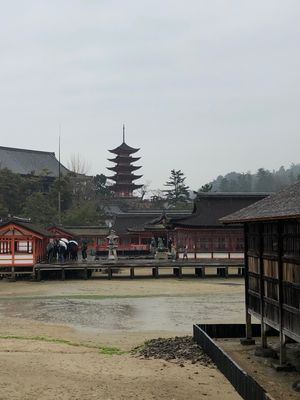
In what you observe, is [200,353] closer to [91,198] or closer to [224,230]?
[224,230]

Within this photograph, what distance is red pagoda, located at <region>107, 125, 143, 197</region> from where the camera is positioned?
305 ft

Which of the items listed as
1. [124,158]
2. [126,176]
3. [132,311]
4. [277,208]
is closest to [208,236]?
[132,311]

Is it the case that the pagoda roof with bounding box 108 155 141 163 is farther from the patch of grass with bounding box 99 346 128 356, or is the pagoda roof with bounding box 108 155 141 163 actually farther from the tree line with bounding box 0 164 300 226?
the patch of grass with bounding box 99 346 128 356

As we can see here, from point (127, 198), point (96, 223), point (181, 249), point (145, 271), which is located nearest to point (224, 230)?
point (181, 249)

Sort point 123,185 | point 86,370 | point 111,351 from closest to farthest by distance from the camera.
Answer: point 86,370, point 111,351, point 123,185

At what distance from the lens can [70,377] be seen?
38.8ft

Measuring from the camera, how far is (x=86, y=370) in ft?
41.4

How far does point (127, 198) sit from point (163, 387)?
80950mm

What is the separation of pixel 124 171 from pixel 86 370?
8205 centimetres

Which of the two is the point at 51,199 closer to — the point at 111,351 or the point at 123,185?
A: the point at 123,185

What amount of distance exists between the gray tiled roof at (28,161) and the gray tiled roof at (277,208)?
204ft

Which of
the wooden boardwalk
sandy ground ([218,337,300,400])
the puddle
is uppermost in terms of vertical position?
the wooden boardwalk

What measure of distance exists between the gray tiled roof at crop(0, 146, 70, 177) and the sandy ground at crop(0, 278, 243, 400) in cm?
5728

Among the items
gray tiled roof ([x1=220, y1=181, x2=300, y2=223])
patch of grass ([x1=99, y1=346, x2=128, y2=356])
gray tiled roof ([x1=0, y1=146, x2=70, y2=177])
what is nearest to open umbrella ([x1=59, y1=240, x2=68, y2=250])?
patch of grass ([x1=99, y1=346, x2=128, y2=356])
